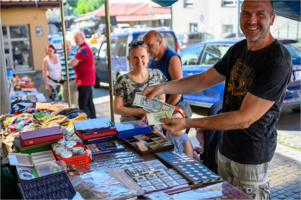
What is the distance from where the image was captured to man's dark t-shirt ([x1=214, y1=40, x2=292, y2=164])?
6.82 feet

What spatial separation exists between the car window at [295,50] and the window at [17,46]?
13967 millimetres

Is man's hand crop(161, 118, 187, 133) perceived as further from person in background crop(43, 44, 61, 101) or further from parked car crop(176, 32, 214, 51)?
parked car crop(176, 32, 214, 51)

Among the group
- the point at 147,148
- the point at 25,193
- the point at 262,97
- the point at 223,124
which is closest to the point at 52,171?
the point at 25,193

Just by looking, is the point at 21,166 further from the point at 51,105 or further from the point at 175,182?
the point at 51,105

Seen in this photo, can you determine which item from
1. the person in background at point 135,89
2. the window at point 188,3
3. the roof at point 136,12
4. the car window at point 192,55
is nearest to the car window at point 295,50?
the car window at point 192,55

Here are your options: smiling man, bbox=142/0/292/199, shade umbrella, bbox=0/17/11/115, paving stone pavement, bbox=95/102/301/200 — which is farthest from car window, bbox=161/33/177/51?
smiling man, bbox=142/0/292/199

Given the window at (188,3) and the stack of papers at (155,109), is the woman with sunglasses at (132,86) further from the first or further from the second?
the window at (188,3)

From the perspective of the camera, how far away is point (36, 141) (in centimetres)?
258

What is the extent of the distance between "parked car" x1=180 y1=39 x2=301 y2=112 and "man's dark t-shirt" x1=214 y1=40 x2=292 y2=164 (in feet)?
14.6

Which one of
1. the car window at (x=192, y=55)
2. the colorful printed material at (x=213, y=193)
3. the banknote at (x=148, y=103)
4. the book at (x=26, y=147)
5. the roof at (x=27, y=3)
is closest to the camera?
the colorful printed material at (x=213, y=193)

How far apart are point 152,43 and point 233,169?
2.06 m

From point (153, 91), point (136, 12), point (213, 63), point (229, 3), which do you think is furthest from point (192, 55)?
point (136, 12)

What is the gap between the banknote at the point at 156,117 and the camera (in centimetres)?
236

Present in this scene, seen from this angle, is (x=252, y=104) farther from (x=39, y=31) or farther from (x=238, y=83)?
(x=39, y=31)
